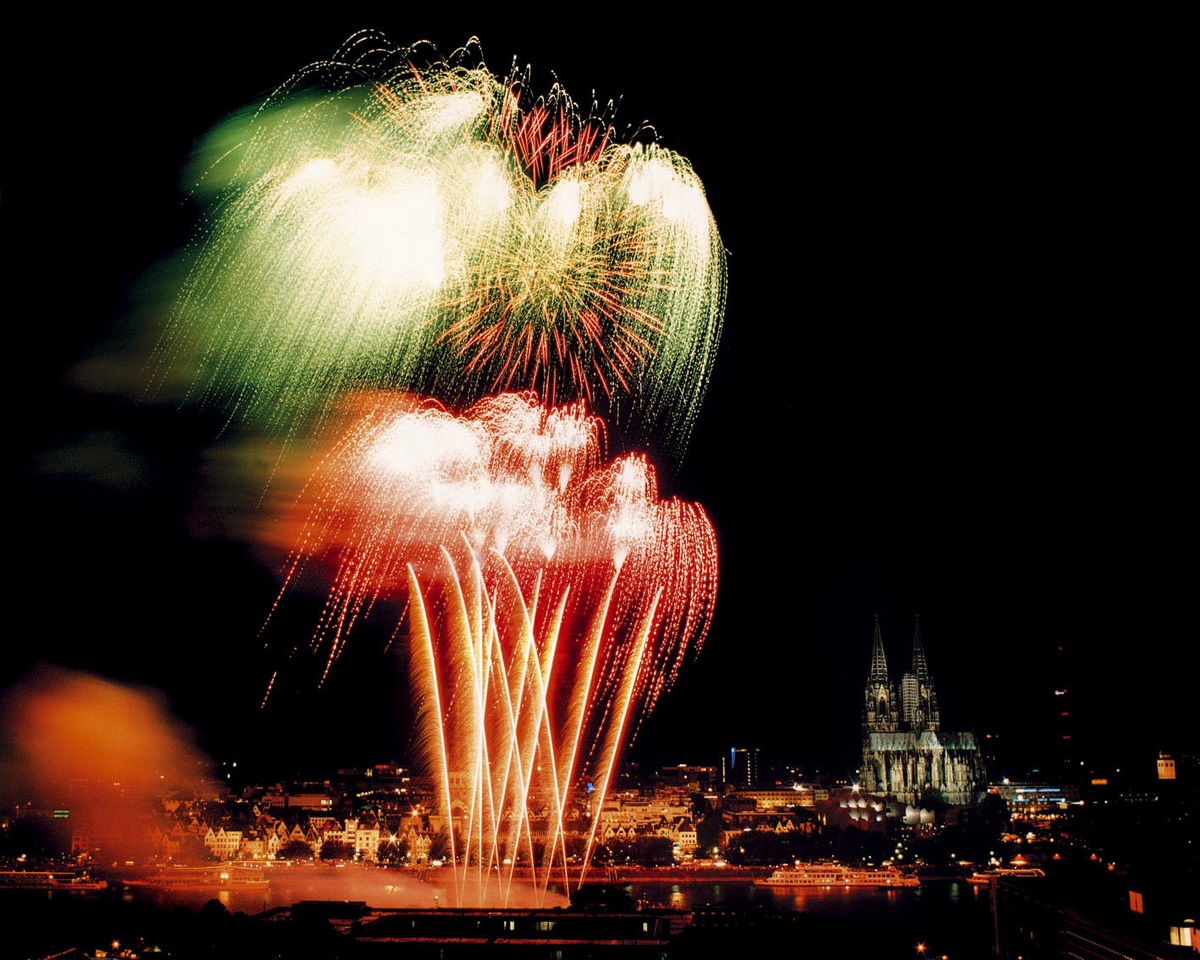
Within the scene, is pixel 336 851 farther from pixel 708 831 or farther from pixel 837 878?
pixel 837 878

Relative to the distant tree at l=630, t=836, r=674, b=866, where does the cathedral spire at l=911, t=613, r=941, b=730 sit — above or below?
above

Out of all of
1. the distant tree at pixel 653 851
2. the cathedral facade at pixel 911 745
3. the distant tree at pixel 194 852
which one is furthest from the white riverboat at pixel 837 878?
the cathedral facade at pixel 911 745

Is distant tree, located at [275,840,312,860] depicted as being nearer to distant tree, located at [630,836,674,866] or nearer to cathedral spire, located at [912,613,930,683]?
distant tree, located at [630,836,674,866]

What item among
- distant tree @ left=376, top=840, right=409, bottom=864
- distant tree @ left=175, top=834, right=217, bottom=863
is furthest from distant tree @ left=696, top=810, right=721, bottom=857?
distant tree @ left=175, top=834, right=217, bottom=863

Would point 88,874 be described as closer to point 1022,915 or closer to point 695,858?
point 695,858

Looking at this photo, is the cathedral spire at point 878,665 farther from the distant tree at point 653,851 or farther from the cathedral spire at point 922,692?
the distant tree at point 653,851
